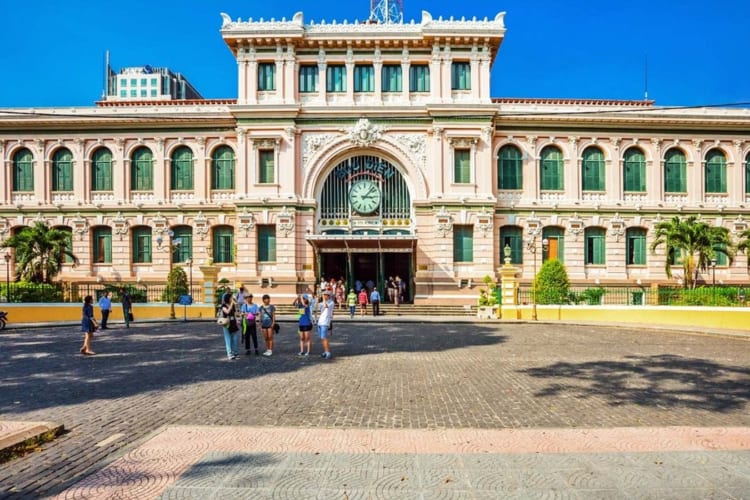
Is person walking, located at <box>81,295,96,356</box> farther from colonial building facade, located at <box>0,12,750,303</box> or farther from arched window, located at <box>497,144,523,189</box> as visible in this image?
arched window, located at <box>497,144,523,189</box>

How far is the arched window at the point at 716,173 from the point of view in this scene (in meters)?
33.2

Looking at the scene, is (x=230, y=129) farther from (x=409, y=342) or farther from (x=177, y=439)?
(x=177, y=439)

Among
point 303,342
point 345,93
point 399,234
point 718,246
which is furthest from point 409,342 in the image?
point 718,246

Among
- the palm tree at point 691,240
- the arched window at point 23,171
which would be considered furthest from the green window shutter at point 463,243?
the arched window at point 23,171

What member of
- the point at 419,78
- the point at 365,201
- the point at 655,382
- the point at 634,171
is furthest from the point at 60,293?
the point at 634,171

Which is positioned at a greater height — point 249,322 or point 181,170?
point 181,170

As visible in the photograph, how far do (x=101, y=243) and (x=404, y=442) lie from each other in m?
32.2

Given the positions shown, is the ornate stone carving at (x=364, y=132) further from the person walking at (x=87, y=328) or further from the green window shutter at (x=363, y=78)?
the person walking at (x=87, y=328)

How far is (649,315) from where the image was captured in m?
23.2

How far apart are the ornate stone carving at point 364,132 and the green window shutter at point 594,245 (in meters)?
14.7

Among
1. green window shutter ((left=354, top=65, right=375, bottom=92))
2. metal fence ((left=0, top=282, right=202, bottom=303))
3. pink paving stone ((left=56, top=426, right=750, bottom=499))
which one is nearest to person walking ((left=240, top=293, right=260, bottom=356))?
pink paving stone ((left=56, top=426, right=750, bottom=499))

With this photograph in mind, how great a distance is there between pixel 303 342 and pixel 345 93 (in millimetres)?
21757

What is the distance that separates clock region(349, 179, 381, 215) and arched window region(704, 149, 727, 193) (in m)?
21.6

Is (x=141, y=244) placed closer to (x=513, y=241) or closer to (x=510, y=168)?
(x=513, y=241)
